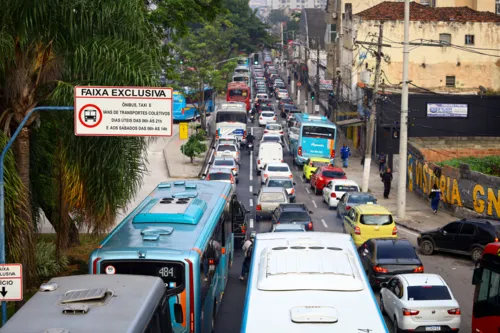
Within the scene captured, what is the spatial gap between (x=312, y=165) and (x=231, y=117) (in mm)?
16645

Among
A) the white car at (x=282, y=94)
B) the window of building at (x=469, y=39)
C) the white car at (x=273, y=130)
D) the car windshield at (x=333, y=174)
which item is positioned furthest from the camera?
the white car at (x=282, y=94)

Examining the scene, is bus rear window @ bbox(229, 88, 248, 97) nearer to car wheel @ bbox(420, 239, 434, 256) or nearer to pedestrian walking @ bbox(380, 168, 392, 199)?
pedestrian walking @ bbox(380, 168, 392, 199)

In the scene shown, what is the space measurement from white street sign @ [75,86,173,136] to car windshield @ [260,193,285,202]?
1996 centimetres

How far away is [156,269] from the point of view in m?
15.0

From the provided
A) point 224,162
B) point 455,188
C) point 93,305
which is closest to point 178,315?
point 93,305

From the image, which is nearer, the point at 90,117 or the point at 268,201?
the point at 90,117

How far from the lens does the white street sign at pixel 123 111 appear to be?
1481cm

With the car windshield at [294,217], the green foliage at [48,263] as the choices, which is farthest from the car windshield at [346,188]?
the green foliage at [48,263]

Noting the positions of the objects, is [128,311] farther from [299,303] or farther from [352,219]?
[352,219]

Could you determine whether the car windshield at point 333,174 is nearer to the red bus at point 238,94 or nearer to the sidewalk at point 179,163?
the sidewalk at point 179,163

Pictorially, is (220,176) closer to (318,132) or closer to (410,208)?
(410,208)

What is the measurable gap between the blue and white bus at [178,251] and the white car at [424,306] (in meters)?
4.22

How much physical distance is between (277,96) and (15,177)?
86.0 metres

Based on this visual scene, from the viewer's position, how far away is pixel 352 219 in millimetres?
29516
